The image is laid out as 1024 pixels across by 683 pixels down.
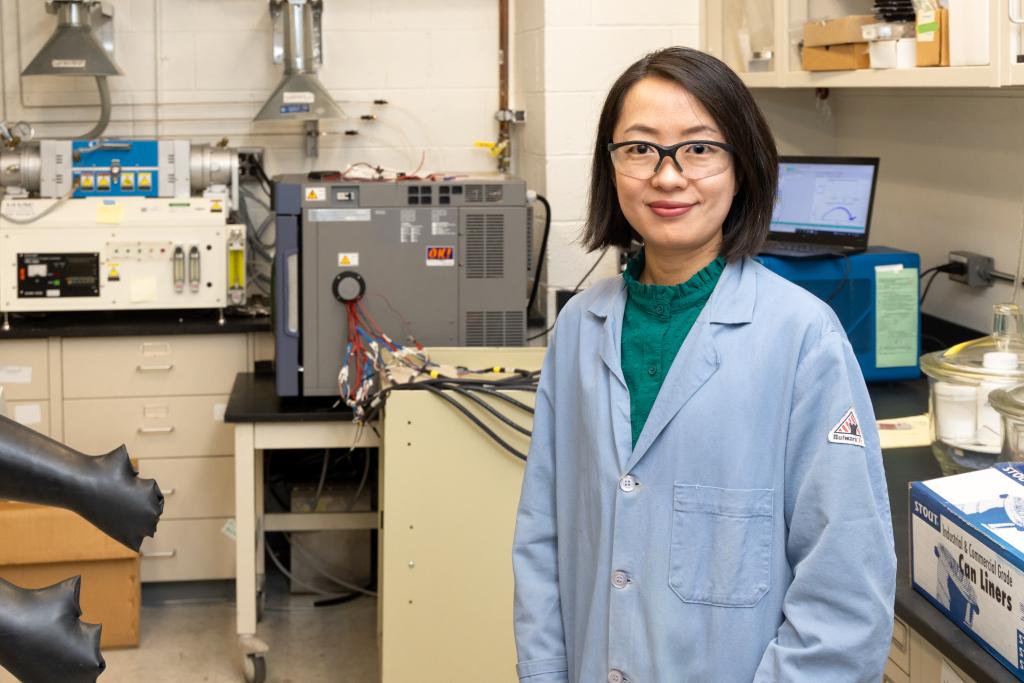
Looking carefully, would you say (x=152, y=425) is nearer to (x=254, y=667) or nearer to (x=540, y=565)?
(x=254, y=667)

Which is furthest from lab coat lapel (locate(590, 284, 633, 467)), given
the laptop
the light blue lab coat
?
the laptop

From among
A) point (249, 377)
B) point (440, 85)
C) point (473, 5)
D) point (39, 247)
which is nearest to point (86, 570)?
point (249, 377)

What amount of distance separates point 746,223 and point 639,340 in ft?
0.58

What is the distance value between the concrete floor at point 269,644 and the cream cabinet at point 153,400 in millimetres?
260

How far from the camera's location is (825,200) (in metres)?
2.80

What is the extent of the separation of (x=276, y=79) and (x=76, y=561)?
1671 mm

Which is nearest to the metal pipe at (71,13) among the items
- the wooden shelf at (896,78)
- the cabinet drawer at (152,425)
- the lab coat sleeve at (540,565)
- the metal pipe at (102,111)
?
the metal pipe at (102,111)

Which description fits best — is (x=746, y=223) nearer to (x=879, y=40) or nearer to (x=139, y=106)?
(x=879, y=40)

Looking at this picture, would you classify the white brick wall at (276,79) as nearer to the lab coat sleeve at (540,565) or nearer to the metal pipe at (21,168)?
the metal pipe at (21,168)

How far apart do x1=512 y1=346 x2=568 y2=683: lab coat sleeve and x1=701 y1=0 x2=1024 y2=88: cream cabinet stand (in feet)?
3.32

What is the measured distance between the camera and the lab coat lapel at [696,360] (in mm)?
1262

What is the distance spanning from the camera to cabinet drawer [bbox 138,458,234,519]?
11.5 ft

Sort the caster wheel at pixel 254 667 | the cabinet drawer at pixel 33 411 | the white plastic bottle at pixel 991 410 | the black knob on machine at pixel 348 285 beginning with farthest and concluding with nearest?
the cabinet drawer at pixel 33 411, the caster wheel at pixel 254 667, the black knob on machine at pixel 348 285, the white plastic bottle at pixel 991 410

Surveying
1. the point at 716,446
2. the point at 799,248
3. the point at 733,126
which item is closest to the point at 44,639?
the point at 716,446
